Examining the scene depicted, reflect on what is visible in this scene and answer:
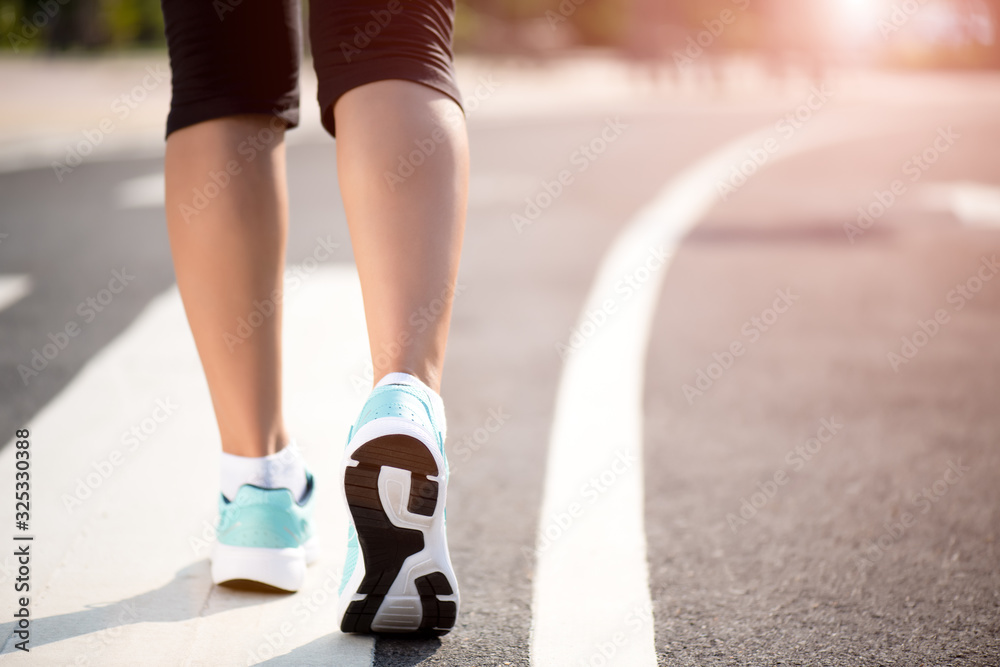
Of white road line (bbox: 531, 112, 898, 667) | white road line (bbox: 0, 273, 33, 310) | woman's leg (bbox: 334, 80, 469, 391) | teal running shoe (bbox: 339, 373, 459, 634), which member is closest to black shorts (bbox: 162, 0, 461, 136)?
woman's leg (bbox: 334, 80, 469, 391)

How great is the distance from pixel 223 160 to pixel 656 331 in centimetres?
241

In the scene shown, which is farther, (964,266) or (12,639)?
(964,266)

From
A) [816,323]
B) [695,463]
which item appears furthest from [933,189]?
[695,463]

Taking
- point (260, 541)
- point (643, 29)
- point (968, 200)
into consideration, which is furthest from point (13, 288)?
point (643, 29)

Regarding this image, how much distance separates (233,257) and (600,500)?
3.46ft

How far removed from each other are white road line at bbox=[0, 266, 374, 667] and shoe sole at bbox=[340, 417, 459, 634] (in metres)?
0.11

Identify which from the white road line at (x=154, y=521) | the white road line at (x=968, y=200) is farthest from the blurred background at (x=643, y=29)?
the white road line at (x=154, y=521)

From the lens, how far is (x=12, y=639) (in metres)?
1.79

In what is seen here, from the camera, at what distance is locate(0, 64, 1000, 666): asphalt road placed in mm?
1952

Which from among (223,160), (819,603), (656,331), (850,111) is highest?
(850,111)

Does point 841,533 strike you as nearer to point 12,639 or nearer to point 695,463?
point 695,463

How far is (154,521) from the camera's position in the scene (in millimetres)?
2285

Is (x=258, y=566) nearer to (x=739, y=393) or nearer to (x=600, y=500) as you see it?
(x=600, y=500)

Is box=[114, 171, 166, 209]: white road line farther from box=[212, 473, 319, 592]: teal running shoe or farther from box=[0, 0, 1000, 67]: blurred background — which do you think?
box=[0, 0, 1000, 67]: blurred background
